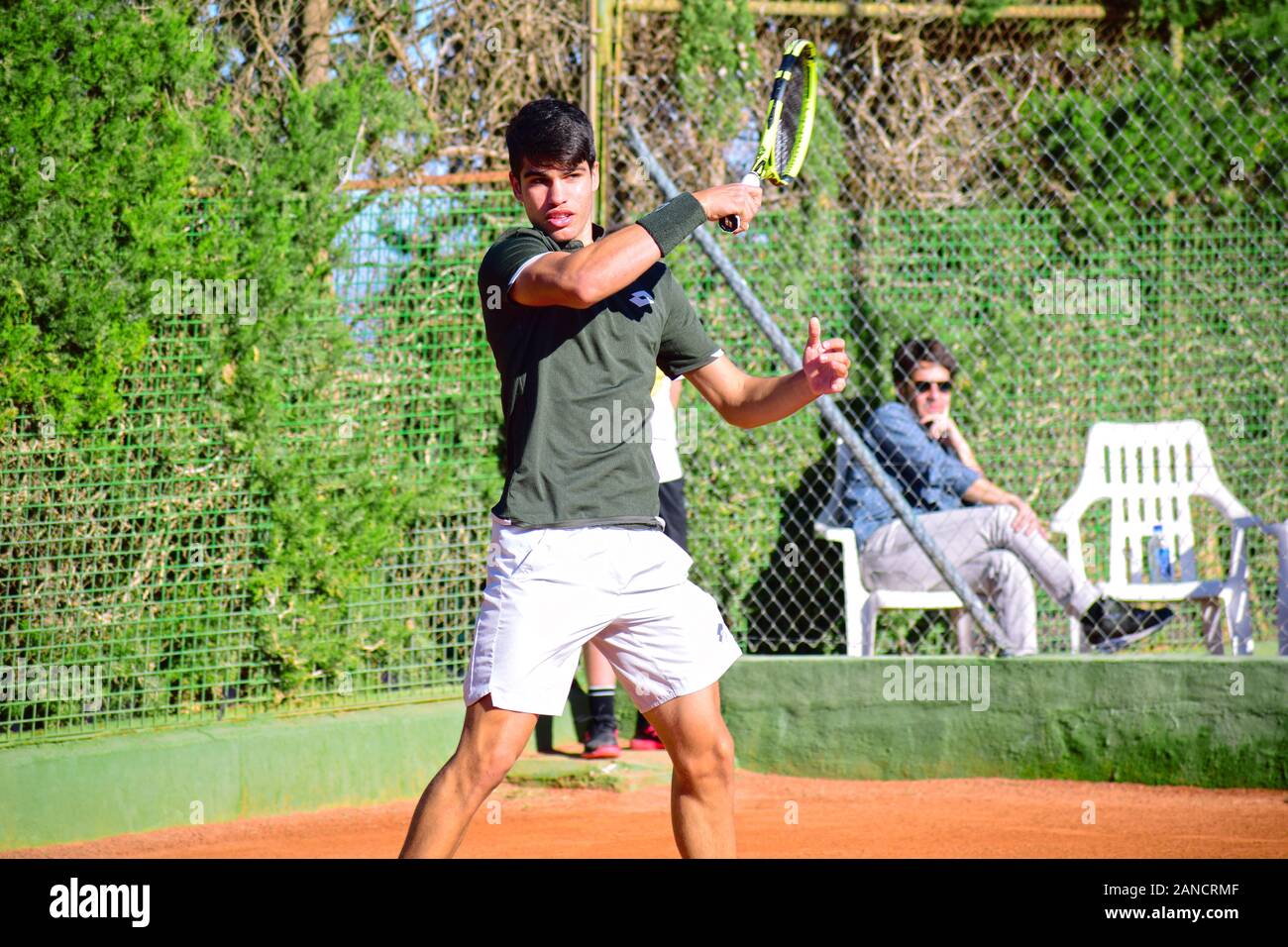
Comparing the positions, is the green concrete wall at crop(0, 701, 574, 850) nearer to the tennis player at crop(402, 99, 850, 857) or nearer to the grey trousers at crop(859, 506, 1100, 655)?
the grey trousers at crop(859, 506, 1100, 655)

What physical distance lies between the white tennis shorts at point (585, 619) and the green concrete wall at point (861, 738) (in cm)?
269

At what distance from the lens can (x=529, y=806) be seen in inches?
235

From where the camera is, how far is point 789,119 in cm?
421

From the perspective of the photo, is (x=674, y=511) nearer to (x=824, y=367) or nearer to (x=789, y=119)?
(x=789, y=119)

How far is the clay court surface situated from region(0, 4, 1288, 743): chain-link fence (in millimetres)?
610

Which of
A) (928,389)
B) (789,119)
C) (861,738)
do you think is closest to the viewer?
(789,119)

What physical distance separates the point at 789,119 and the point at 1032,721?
315 centimetres

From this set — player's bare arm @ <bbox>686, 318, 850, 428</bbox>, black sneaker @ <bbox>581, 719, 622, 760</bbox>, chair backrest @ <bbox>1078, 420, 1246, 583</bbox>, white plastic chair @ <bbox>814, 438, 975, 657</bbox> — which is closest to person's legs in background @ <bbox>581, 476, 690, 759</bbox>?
black sneaker @ <bbox>581, 719, 622, 760</bbox>

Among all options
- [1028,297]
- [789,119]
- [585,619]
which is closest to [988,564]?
[1028,297]

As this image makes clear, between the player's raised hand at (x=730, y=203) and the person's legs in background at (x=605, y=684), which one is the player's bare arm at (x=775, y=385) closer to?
the player's raised hand at (x=730, y=203)

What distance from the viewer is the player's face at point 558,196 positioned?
338cm

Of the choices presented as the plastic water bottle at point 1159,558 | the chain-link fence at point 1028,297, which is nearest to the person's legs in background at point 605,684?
the chain-link fence at point 1028,297

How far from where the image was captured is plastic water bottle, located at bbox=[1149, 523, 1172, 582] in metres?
6.88

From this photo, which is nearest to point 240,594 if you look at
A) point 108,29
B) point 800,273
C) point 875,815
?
point 108,29
